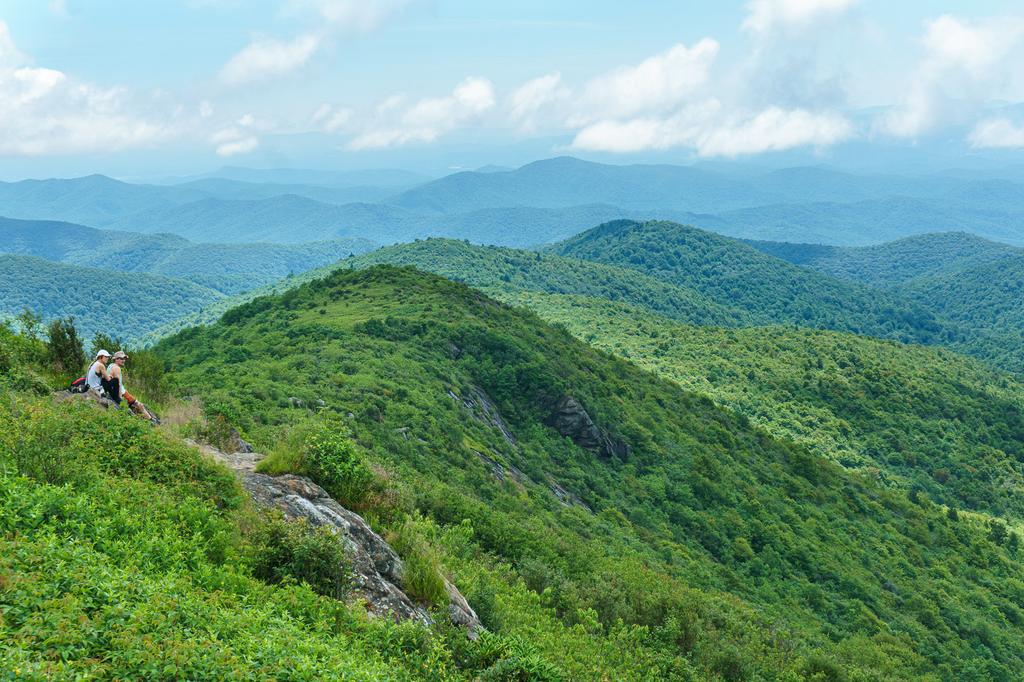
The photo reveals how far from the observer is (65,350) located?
57.0ft

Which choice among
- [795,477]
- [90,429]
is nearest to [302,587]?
[90,429]

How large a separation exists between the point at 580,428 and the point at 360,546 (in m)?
32.7

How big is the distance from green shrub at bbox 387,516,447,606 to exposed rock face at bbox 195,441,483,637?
0.18m

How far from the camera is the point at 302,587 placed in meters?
9.26

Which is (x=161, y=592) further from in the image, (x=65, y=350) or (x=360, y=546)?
(x=65, y=350)

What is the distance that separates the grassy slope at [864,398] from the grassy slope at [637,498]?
67.6ft

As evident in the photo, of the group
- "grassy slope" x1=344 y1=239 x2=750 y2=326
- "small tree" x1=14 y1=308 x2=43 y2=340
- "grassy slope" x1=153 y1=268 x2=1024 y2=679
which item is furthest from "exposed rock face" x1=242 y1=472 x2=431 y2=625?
"grassy slope" x1=344 y1=239 x2=750 y2=326

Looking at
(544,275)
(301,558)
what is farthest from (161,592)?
(544,275)

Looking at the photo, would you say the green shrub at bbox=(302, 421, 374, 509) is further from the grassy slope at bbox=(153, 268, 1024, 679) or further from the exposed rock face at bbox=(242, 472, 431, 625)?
the grassy slope at bbox=(153, 268, 1024, 679)

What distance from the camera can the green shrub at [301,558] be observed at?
979 centimetres

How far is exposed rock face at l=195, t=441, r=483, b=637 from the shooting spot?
10406mm

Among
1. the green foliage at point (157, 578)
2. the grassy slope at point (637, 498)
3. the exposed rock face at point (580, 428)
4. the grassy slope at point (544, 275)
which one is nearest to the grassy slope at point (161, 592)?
the green foliage at point (157, 578)

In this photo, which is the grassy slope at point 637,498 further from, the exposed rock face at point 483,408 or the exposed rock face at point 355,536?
the exposed rock face at point 355,536

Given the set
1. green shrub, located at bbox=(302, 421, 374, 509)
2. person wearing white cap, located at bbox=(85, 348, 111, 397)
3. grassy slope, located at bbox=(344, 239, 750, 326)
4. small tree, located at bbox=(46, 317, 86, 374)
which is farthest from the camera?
grassy slope, located at bbox=(344, 239, 750, 326)
